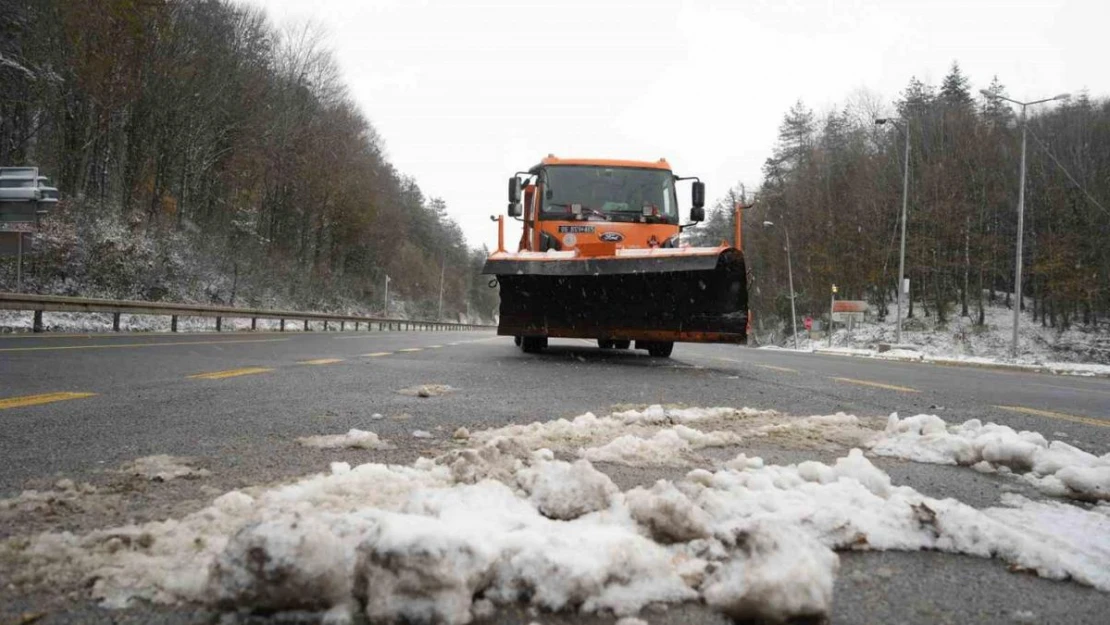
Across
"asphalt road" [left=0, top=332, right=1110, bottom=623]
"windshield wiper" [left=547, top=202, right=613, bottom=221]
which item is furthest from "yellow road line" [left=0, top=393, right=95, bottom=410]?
"windshield wiper" [left=547, top=202, right=613, bottom=221]

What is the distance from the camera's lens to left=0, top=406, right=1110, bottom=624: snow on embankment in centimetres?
118

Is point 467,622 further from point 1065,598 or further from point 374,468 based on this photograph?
point 1065,598

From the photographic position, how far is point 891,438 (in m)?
3.28

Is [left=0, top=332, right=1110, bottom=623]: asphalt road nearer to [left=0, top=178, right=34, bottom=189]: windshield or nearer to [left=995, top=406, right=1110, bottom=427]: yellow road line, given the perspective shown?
[left=995, top=406, right=1110, bottom=427]: yellow road line

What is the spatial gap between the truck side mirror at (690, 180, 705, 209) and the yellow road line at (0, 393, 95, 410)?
8200 millimetres

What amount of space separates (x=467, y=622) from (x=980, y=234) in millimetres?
47633

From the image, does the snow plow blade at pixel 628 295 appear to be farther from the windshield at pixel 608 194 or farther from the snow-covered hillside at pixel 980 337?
the snow-covered hillside at pixel 980 337

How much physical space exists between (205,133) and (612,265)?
27353mm

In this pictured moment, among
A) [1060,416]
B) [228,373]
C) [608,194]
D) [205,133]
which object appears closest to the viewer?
[1060,416]

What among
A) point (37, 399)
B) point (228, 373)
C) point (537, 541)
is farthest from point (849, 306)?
point (537, 541)

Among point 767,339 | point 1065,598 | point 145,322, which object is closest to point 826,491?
point 1065,598

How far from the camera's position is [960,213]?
40.4 metres

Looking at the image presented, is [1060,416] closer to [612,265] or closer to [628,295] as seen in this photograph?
[612,265]

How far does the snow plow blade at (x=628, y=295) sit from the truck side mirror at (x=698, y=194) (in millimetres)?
2113
